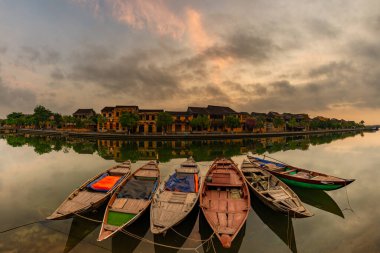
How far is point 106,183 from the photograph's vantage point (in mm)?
15227

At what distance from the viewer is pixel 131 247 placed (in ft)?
31.0

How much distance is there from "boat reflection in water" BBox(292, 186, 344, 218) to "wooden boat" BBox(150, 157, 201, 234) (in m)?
9.15

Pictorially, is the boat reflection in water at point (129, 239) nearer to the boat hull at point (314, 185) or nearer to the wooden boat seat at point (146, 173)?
the wooden boat seat at point (146, 173)

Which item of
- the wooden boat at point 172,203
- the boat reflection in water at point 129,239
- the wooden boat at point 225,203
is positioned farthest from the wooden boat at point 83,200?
the wooden boat at point 225,203

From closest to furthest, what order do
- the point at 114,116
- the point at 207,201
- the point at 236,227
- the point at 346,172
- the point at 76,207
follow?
the point at 236,227
the point at 76,207
the point at 207,201
the point at 346,172
the point at 114,116

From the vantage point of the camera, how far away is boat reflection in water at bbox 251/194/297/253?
34.6ft

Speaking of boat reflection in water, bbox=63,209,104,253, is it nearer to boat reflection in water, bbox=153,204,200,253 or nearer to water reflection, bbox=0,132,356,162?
boat reflection in water, bbox=153,204,200,253

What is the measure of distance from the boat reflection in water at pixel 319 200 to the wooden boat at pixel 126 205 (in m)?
12.1

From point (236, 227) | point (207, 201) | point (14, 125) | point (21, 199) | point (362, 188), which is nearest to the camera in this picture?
point (236, 227)

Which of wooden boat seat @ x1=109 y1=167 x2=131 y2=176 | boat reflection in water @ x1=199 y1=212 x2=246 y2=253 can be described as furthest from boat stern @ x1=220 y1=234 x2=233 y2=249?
wooden boat seat @ x1=109 y1=167 x2=131 y2=176

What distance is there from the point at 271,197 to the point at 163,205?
281 inches

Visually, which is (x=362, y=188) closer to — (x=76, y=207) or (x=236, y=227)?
(x=236, y=227)

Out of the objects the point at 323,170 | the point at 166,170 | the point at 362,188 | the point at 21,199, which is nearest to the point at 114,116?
the point at 166,170

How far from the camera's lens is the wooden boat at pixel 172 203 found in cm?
974
